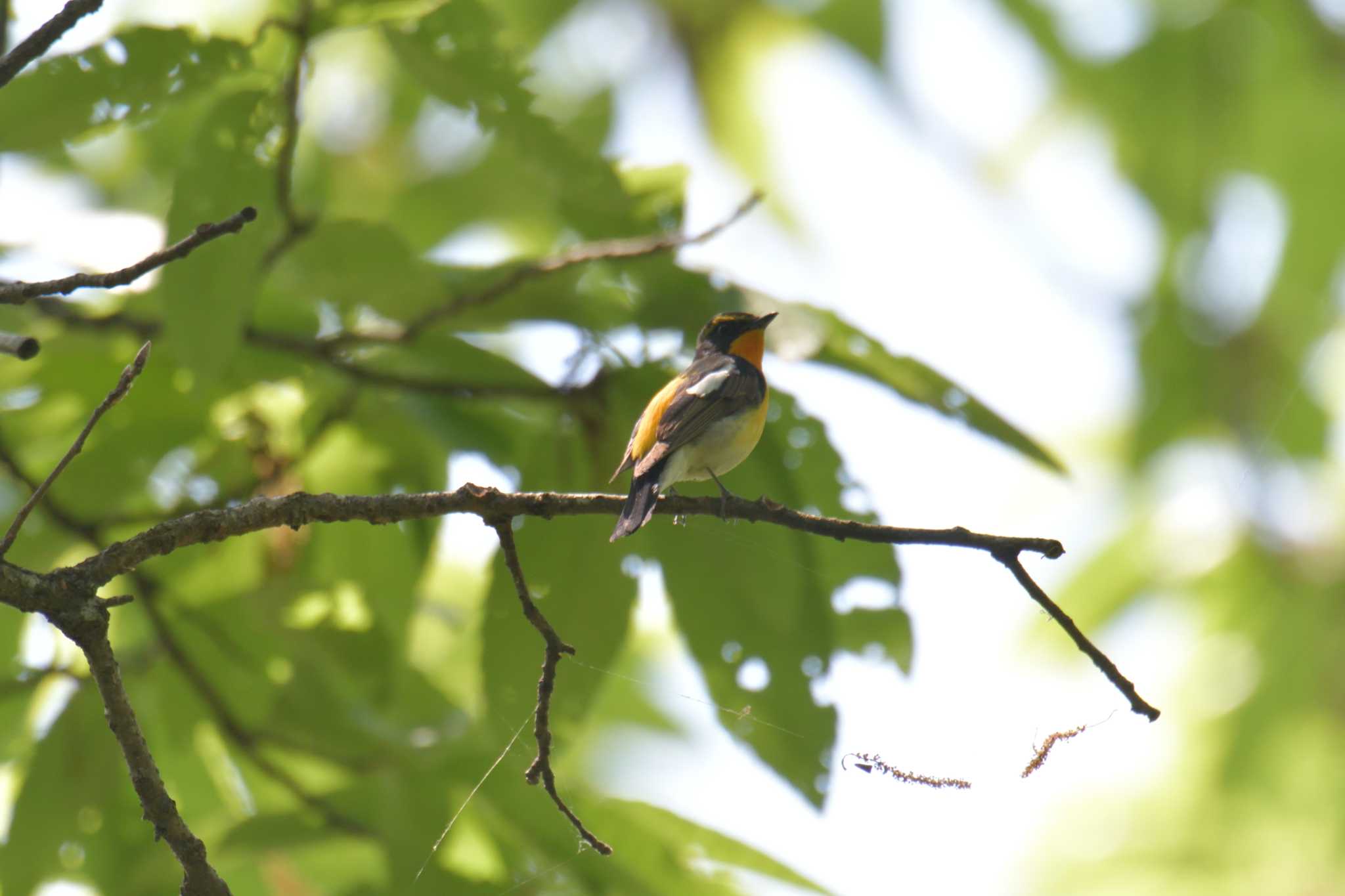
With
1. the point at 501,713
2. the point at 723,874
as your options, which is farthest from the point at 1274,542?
the point at 501,713

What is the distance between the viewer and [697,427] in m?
3.04

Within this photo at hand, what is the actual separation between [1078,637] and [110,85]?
7.72 ft

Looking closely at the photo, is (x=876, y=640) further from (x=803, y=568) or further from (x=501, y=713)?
(x=501, y=713)

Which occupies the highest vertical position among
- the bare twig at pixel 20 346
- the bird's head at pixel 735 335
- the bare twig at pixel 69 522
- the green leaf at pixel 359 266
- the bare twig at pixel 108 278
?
the bird's head at pixel 735 335

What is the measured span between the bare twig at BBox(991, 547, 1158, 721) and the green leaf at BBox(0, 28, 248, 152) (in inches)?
82.7

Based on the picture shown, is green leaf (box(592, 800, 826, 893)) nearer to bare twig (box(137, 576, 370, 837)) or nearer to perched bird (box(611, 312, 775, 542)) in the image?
perched bird (box(611, 312, 775, 542))

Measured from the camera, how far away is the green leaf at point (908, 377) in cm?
269

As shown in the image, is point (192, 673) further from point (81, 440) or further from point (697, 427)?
point (81, 440)

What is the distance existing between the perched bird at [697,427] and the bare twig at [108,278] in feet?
3.97

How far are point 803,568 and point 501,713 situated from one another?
Result: 780mm

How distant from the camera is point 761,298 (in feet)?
9.63

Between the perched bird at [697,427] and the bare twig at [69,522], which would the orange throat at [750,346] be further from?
the bare twig at [69,522]

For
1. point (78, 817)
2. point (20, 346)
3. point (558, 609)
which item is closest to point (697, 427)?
point (558, 609)

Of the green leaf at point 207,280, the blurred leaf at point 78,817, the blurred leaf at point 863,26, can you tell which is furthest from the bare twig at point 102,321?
the blurred leaf at point 863,26
